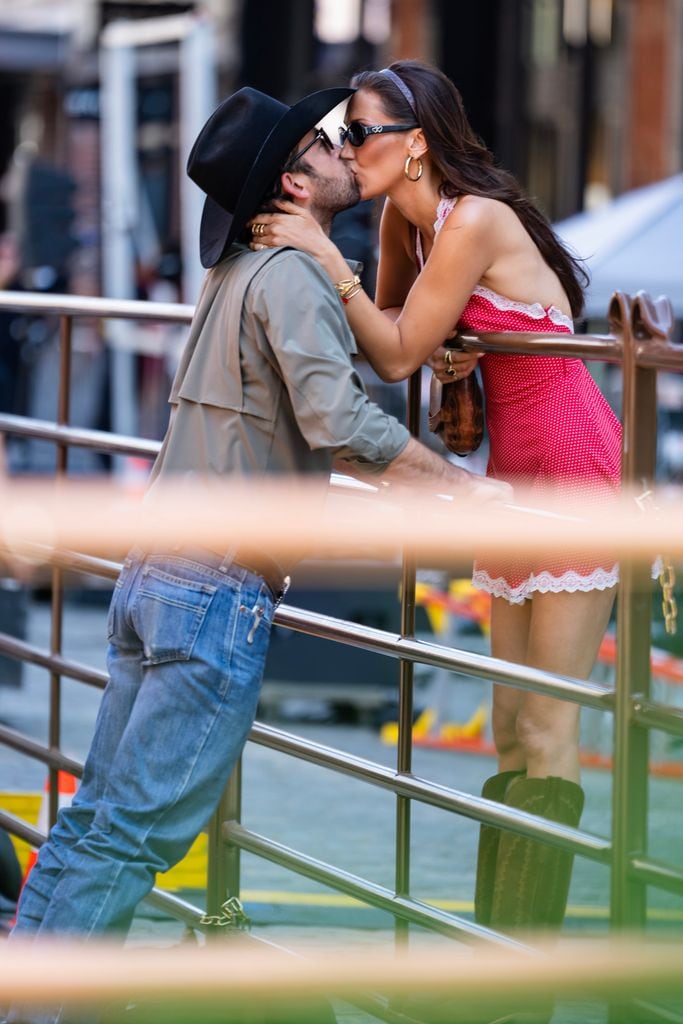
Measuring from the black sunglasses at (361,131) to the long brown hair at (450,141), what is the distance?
2 cm

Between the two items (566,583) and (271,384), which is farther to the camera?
(566,583)

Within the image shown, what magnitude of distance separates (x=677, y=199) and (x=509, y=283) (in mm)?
6862

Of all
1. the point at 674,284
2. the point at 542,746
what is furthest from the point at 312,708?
the point at 542,746

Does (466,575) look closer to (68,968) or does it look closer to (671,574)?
(671,574)

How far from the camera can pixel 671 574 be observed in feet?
10.2

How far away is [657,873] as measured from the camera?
303 centimetres

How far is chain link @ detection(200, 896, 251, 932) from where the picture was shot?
12.8ft

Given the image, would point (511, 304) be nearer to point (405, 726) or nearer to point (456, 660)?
point (456, 660)

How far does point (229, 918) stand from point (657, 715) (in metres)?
1.28

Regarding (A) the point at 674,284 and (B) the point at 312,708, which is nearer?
(B) the point at 312,708

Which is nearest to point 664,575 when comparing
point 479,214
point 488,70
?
point 479,214

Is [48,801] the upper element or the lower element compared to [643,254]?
lower

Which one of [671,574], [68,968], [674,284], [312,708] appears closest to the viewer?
[68,968]

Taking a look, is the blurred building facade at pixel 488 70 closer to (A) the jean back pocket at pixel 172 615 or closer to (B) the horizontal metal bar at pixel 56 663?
(B) the horizontal metal bar at pixel 56 663
